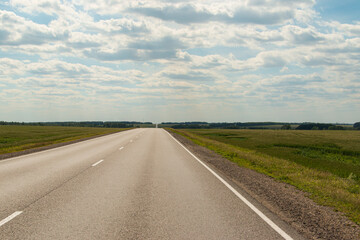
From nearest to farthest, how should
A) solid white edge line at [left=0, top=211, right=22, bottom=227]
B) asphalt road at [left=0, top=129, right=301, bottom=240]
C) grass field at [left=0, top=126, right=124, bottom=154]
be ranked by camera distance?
asphalt road at [left=0, top=129, right=301, bottom=240] → solid white edge line at [left=0, top=211, right=22, bottom=227] → grass field at [left=0, top=126, right=124, bottom=154]

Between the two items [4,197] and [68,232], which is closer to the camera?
[68,232]

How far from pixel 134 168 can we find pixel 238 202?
20.4 ft

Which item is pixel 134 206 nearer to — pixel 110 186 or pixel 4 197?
pixel 110 186

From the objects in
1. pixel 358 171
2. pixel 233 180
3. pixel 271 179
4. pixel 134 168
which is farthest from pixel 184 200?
pixel 358 171

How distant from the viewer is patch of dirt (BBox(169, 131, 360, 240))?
5199 millimetres

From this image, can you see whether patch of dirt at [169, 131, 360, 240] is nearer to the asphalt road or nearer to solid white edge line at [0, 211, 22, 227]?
the asphalt road

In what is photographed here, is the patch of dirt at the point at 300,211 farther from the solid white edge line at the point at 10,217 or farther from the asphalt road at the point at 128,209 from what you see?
the solid white edge line at the point at 10,217

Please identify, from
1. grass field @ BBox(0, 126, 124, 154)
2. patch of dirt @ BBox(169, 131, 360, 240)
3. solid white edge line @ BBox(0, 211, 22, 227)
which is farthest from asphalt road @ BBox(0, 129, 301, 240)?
grass field @ BBox(0, 126, 124, 154)

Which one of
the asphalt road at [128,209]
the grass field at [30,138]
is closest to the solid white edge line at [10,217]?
the asphalt road at [128,209]

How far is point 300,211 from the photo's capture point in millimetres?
6484

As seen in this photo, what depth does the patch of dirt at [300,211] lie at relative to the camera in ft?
17.1

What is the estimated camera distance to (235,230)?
511cm

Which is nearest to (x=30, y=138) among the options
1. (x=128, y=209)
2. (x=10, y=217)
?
(x=10, y=217)

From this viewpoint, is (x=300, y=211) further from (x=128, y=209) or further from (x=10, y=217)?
(x=10, y=217)
